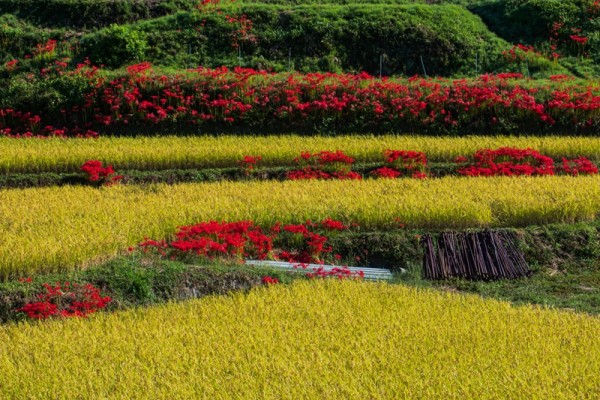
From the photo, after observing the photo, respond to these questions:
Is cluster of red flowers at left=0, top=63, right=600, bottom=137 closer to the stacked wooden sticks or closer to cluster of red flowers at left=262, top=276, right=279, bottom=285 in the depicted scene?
the stacked wooden sticks

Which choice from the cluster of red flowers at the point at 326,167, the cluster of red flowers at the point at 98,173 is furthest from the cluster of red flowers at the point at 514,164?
the cluster of red flowers at the point at 98,173

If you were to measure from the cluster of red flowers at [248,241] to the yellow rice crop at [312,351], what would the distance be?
1.73 m

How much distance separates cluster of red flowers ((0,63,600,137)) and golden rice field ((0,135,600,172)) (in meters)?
0.80

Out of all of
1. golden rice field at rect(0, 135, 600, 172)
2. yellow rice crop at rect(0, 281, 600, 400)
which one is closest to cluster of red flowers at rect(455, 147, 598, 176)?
golden rice field at rect(0, 135, 600, 172)

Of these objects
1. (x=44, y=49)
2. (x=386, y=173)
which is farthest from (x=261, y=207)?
(x=44, y=49)

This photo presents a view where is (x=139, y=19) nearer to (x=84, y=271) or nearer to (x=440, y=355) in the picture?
(x=84, y=271)

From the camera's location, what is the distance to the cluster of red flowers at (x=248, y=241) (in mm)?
10336

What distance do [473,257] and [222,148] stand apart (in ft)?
22.6

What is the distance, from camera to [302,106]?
18.4 metres

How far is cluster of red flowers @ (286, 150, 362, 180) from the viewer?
49.4 feet

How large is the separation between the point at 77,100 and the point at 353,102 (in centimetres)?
634

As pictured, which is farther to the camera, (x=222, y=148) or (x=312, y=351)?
(x=222, y=148)

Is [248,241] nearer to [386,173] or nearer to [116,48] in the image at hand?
[386,173]

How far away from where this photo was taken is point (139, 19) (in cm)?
2452
